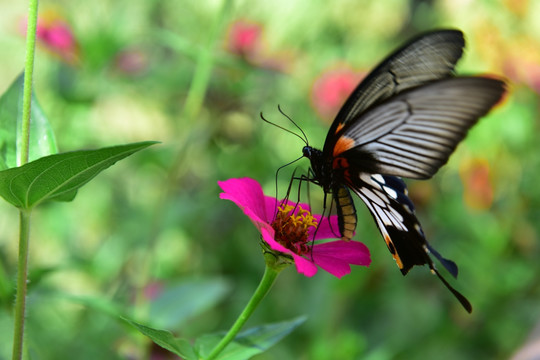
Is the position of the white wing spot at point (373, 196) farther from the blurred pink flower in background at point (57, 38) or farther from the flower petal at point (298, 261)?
the blurred pink flower in background at point (57, 38)

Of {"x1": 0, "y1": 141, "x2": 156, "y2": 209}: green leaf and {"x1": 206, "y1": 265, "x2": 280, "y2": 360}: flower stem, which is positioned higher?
{"x1": 0, "y1": 141, "x2": 156, "y2": 209}: green leaf

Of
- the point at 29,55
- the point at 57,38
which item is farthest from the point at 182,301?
the point at 29,55

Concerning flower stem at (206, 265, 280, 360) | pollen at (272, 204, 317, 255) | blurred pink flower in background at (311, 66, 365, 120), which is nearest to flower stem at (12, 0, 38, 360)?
flower stem at (206, 265, 280, 360)

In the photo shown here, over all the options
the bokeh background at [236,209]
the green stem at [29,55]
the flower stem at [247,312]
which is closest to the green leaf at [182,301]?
the bokeh background at [236,209]

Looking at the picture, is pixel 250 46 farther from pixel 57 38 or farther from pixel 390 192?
pixel 390 192

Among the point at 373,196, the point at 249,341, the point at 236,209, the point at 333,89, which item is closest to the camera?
the point at 249,341

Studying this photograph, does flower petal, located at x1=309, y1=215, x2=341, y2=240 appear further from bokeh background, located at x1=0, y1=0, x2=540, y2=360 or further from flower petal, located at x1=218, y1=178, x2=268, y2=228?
bokeh background, located at x1=0, y1=0, x2=540, y2=360
